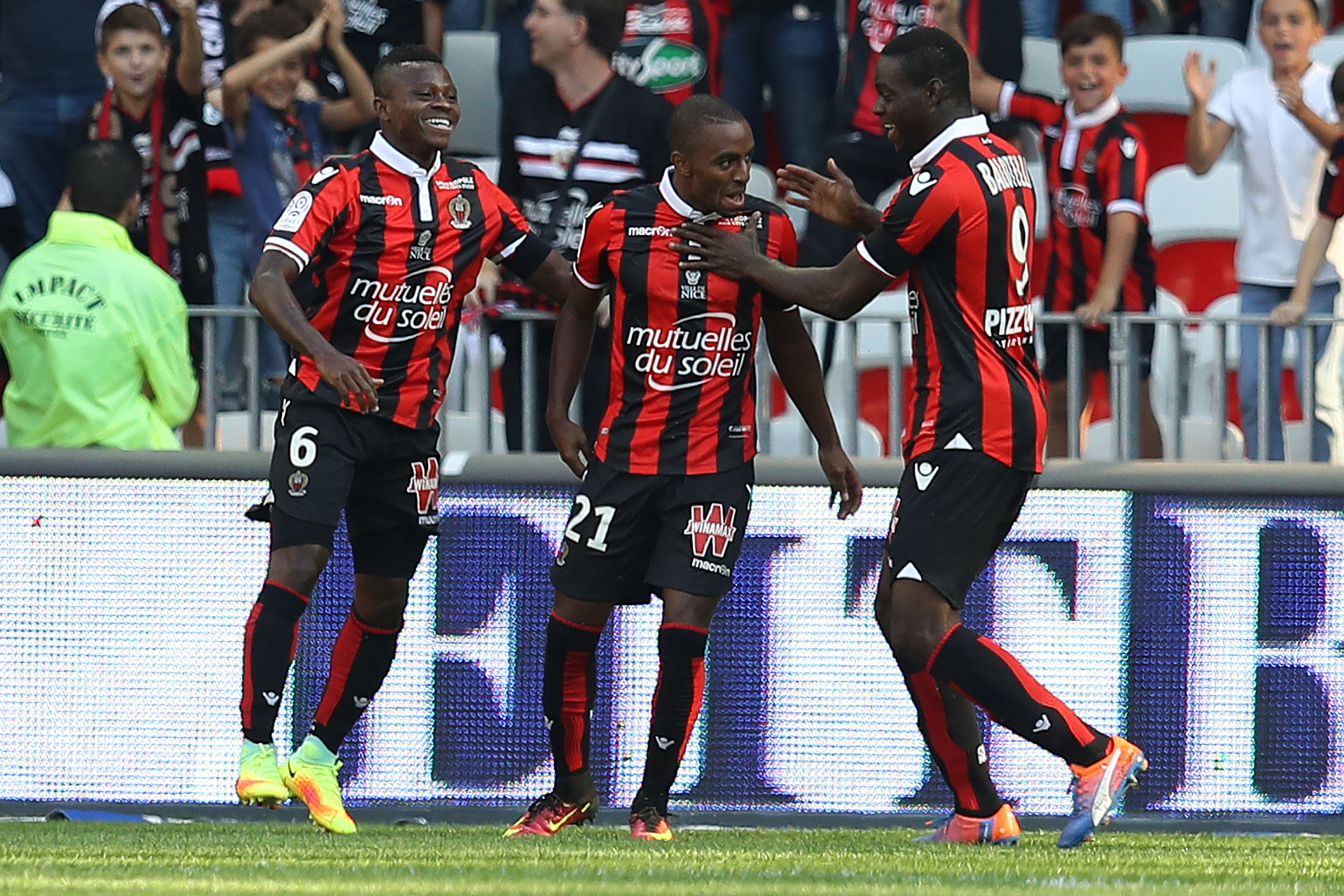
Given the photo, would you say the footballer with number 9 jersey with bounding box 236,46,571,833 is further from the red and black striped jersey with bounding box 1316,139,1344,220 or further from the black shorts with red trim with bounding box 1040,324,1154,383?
the red and black striped jersey with bounding box 1316,139,1344,220

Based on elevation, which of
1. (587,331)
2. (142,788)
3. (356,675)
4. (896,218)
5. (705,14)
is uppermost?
(705,14)

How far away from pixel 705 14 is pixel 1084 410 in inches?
127

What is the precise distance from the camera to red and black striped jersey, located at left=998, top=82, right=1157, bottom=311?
8.62 metres

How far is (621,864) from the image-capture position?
5168mm

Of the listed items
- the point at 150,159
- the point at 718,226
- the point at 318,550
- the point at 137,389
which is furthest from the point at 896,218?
the point at 150,159

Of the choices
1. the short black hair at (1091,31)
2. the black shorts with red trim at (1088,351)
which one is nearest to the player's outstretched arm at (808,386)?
the black shorts with red trim at (1088,351)

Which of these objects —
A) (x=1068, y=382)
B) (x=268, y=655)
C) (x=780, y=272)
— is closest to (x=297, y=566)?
(x=268, y=655)

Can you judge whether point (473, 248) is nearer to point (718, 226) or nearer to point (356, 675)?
point (718, 226)

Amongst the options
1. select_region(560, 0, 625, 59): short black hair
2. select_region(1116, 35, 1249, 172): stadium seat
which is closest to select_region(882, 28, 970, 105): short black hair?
select_region(560, 0, 625, 59): short black hair

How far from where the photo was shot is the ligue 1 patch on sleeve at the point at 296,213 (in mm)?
6090

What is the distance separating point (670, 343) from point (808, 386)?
464mm

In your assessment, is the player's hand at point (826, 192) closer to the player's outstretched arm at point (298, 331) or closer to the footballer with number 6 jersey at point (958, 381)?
the footballer with number 6 jersey at point (958, 381)

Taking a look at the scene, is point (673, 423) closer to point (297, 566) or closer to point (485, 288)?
point (297, 566)

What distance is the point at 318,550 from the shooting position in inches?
244
